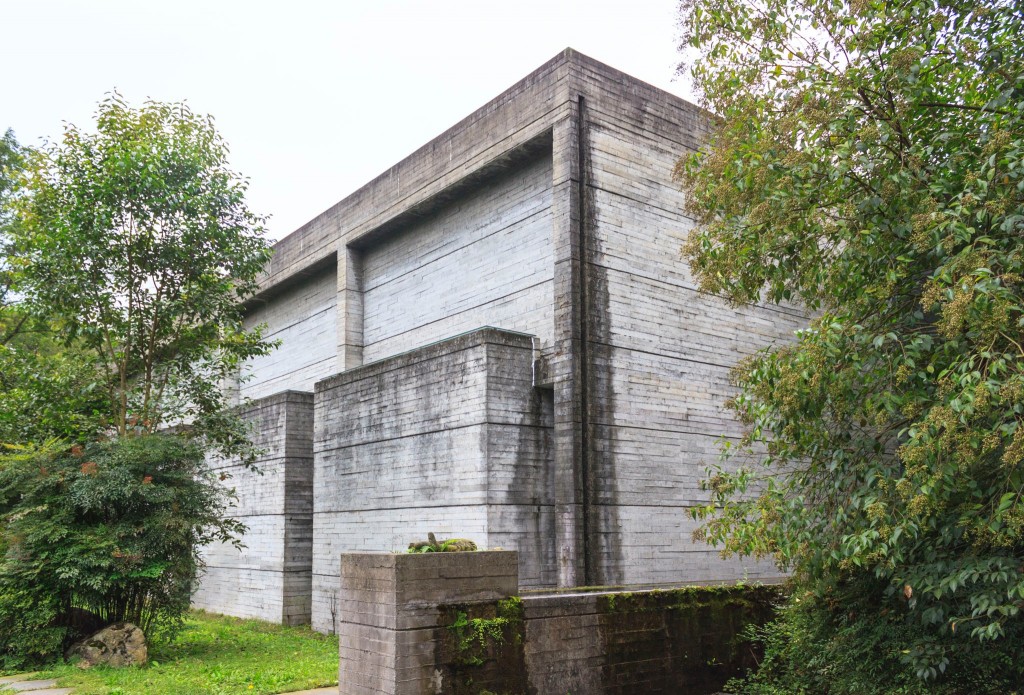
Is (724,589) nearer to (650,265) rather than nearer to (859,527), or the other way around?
(859,527)

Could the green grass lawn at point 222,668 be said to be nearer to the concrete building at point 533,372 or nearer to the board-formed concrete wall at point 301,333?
the concrete building at point 533,372

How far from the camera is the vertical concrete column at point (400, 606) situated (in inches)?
274

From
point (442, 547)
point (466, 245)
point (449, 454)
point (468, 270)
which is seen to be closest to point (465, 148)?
point (466, 245)

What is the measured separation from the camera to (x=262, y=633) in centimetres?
1489

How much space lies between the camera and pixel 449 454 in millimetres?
12359

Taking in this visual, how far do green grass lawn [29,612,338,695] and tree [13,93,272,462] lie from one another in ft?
10.5

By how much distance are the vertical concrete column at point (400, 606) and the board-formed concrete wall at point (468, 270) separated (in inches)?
231

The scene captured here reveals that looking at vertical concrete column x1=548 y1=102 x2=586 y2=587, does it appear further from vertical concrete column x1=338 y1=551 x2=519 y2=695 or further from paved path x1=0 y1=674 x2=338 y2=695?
vertical concrete column x1=338 y1=551 x2=519 y2=695

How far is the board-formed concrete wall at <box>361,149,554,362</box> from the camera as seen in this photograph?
1355 cm

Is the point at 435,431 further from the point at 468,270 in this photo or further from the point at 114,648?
the point at 114,648

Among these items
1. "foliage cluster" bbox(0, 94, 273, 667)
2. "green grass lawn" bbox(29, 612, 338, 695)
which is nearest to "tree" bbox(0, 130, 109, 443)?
"foliage cluster" bbox(0, 94, 273, 667)

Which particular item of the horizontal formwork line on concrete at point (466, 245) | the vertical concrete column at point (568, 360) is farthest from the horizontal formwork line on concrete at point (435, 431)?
the horizontal formwork line on concrete at point (466, 245)

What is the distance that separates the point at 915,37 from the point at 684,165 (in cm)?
235

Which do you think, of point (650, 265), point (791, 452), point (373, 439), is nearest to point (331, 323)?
point (373, 439)
